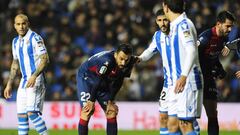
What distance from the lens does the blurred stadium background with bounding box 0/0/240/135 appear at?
15080 millimetres

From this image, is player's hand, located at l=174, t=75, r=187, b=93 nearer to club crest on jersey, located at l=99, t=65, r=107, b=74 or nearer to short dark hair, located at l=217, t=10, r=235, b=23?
short dark hair, located at l=217, t=10, r=235, b=23

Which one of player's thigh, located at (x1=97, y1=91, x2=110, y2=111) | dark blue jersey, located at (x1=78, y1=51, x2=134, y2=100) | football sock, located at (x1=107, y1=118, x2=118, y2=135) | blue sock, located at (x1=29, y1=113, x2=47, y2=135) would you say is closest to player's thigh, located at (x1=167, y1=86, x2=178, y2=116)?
dark blue jersey, located at (x1=78, y1=51, x2=134, y2=100)

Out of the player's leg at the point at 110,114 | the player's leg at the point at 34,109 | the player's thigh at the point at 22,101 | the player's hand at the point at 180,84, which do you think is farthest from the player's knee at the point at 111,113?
the player's hand at the point at 180,84

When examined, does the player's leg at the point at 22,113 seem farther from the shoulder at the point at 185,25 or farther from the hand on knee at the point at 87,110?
the shoulder at the point at 185,25

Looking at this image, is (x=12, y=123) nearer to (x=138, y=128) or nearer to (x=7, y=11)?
(x=138, y=128)

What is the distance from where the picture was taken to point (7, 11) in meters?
17.2

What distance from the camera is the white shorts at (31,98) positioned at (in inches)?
382

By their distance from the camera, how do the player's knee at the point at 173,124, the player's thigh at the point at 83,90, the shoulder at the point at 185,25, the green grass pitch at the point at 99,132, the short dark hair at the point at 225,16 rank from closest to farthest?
1. the shoulder at the point at 185,25
2. the player's knee at the point at 173,124
3. the short dark hair at the point at 225,16
4. the player's thigh at the point at 83,90
5. the green grass pitch at the point at 99,132

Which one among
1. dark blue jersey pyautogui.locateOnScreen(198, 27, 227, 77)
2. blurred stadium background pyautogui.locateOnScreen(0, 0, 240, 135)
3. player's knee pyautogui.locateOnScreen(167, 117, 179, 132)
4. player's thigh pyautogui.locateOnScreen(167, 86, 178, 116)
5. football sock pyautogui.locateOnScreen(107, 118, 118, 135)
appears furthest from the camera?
blurred stadium background pyautogui.locateOnScreen(0, 0, 240, 135)

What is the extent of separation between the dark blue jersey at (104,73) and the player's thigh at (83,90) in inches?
2.1

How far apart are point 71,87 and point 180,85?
8.25 metres

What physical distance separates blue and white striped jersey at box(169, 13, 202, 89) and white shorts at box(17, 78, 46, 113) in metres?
2.87

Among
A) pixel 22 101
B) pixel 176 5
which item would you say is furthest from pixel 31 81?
pixel 176 5

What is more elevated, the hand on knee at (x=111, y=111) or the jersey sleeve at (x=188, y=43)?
the jersey sleeve at (x=188, y=43)
